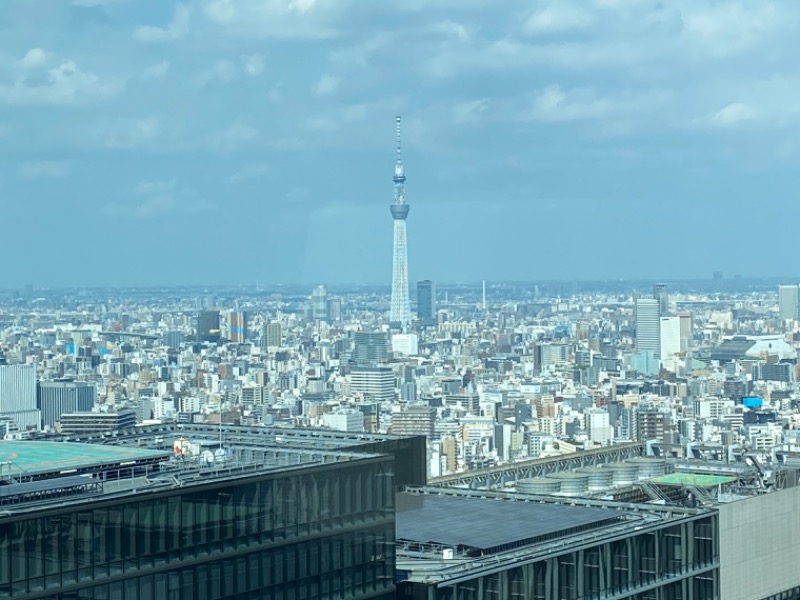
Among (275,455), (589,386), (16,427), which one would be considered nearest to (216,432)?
(275,455)

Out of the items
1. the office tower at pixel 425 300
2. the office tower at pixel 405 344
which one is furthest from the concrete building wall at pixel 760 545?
the office tower at pixel 425 300

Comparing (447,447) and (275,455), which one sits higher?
(275,455)

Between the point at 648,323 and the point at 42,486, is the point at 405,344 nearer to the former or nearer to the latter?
the point at 648,323

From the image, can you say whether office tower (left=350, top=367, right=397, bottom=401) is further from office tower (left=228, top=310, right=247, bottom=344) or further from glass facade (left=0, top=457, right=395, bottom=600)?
glass facade (left=0, top=457, right=395, bottom=600)

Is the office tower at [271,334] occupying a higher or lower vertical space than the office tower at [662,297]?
lower

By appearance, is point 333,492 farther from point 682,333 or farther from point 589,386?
point 682,333

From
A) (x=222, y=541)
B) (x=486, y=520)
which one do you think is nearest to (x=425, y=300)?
(x=486, y=520)

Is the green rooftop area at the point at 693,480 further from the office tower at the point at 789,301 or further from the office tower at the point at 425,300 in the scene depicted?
the office tower at the point at 789,301
